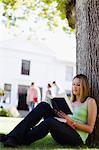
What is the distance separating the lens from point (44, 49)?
4272 cm

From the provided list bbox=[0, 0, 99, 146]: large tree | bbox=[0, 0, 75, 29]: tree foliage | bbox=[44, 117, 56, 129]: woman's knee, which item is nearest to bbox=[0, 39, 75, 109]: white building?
bbox=[0, 0, 75, 29]: tree foliage

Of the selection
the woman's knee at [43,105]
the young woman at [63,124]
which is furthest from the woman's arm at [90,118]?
the woman's knee at [43,105]

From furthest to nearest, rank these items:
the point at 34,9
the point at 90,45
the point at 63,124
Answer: the point at 34,9
the point at 90,45
the point at 63,124

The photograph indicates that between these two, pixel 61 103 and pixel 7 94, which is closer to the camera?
pixel 61 103

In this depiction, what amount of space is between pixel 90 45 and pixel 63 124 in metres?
1.55

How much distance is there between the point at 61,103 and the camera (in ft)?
21.6

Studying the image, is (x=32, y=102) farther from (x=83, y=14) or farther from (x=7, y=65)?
(x=7, y=65)

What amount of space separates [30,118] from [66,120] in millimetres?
528

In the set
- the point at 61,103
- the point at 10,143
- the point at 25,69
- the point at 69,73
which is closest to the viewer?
the point at 10,143

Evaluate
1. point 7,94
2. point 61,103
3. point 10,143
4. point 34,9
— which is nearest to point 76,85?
point 61,103

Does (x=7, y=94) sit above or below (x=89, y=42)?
below

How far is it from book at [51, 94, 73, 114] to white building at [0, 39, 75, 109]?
97.5ft

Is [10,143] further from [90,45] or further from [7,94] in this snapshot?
[7,94]

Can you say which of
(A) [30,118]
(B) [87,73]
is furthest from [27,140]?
(B) [87,73]
